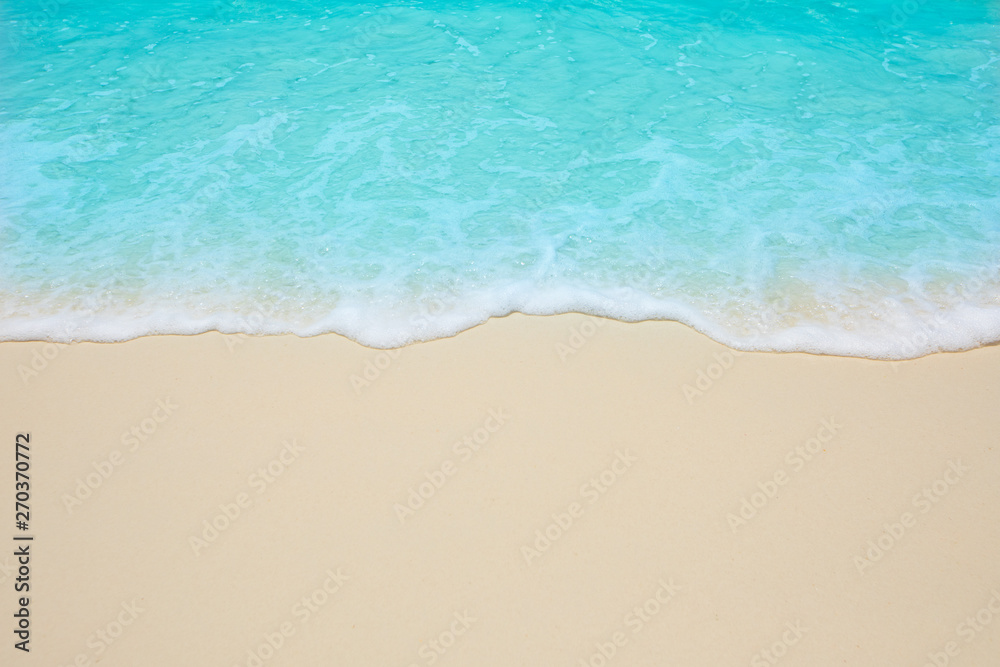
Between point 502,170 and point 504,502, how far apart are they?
11.9 feet

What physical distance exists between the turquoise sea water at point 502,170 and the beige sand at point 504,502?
0.40 m

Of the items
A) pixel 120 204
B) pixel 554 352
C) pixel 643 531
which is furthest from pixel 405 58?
pixel 643 531

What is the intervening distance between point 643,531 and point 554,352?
4.50 ft

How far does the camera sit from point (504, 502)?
11.9ft

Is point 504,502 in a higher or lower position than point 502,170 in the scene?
lower

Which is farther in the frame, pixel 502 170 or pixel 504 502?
pixel 502 170

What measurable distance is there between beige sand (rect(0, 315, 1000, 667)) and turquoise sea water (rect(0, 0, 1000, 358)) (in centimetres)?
40

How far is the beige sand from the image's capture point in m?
3.13

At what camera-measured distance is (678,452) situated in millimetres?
3814

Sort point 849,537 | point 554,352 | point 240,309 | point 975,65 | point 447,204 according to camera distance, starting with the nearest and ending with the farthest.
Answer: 1. point 849,537
2. point 554,352
3. point 240,309
4. point 447,204
5. point 975,65

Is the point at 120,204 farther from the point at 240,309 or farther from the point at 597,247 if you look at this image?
the point at 597,247

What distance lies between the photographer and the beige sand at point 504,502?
3.13 metres

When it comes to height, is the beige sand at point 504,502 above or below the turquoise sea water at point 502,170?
below

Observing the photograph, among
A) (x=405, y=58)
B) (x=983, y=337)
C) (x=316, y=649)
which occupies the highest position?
(x=405, y=58)
